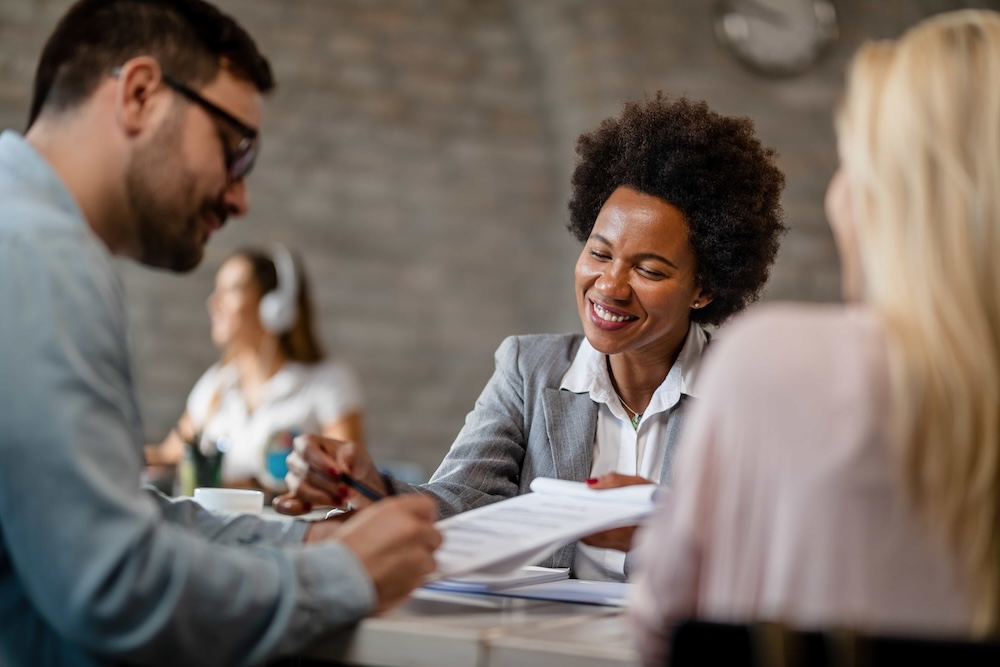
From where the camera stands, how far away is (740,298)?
2.43 m

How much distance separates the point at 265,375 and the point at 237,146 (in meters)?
3.10

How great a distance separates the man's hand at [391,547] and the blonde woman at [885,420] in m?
0.34

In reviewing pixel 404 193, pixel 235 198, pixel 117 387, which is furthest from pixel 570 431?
pixel 404 193

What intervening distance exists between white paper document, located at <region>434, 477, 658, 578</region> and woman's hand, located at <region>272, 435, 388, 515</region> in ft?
0.97

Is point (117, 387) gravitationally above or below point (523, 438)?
above

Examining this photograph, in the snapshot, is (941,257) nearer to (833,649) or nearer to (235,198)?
(833,649)

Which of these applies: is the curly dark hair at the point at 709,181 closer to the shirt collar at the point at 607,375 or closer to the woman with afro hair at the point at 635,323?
the woman with afro hair at the point at 635,323

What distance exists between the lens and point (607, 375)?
7.39ft

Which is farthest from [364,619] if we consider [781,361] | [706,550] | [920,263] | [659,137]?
[659,137]

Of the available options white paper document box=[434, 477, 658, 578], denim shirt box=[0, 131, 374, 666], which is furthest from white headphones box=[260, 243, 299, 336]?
denim shirt box=[0, 131, 374, 666]

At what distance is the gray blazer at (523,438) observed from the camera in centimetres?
208

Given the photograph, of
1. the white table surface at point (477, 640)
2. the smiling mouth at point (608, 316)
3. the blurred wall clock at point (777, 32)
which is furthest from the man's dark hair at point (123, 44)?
the blurred wall clock at point (777, 32)

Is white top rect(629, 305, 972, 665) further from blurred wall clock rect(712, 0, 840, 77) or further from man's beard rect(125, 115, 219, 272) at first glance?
blurred wall clock rect(712, 0, 840, 77)

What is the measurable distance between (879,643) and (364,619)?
60cm
